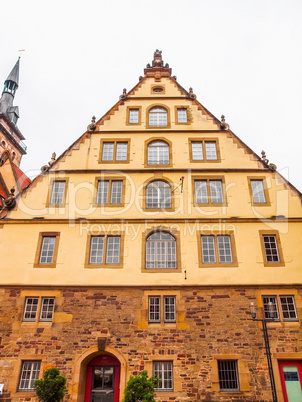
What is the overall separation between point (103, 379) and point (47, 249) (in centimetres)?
636

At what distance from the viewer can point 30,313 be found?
14.2m

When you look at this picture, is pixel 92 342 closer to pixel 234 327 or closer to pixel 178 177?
pixel 234 327

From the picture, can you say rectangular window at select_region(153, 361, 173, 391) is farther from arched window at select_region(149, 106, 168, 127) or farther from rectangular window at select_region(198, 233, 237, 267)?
arched window at select_region(149, 106, 168, 127)

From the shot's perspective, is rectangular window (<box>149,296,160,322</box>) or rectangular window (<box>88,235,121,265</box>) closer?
rectangular window (<box>149,296,160,322</box>)

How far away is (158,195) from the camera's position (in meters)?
16.7

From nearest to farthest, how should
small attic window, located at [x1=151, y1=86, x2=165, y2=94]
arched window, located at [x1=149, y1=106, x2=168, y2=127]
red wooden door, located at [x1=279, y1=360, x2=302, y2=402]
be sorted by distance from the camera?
red wooden door, located at [x1=279, y1=360, x2=302, y2=402], arched window, located at [x1=149, y1=106, x2=168, y2=127], small attic window, located at [x1=151, y1=86, x2=165, y2=94]

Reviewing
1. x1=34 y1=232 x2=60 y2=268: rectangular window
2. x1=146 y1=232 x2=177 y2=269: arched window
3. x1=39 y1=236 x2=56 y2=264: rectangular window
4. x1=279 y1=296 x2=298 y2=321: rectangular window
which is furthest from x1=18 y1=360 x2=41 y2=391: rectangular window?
x1=279 y1=296 x2=298 y2=321: rectangular window

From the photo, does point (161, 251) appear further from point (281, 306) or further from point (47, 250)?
point (281, 306)

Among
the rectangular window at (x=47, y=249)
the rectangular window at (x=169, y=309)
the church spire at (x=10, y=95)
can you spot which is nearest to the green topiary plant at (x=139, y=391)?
the rectangular window at (x=169, y=309)

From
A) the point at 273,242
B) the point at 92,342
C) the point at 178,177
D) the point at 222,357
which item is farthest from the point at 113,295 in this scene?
the point at 273,242

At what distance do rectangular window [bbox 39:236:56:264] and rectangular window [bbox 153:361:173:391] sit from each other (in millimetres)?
6712

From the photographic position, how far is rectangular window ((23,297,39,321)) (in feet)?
46.4

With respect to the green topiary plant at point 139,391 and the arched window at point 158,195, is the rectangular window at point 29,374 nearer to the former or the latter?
the green topiary plant at point 139,391

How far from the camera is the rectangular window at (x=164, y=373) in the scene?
42.5ft
